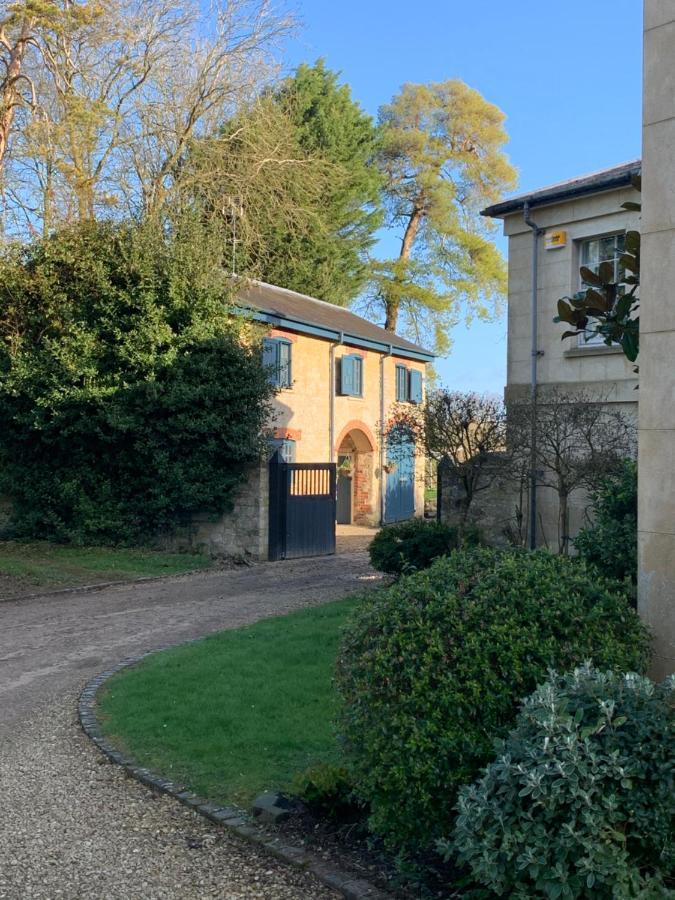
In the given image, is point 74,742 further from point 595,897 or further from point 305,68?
point 305,68

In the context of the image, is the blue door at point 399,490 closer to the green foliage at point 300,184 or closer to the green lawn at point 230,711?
the green foliage at point 300,184

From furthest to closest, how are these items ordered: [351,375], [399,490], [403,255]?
[403,255], [399,490], [351,375]

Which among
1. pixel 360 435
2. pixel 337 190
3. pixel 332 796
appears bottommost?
pixel 332 796

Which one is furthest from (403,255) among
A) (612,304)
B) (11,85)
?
(612,304)

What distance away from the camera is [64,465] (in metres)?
18.9

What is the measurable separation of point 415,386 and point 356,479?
4.43 m

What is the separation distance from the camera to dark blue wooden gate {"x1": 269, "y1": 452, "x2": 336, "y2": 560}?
1816 cm

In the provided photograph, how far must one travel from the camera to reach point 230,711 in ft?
22.3

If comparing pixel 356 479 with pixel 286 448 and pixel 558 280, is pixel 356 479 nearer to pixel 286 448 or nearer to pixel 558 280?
pixel 286 448

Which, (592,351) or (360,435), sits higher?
(592,351)

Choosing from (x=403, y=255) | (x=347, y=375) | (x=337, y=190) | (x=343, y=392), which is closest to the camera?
(x=343, y=392)

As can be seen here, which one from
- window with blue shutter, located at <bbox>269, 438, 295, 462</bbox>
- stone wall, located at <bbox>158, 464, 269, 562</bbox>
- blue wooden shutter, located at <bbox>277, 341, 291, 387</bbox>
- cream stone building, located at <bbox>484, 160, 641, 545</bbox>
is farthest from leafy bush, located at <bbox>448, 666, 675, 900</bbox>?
blue wooden shutter, located at <bbox>277, 341, 291, 387</bbox>

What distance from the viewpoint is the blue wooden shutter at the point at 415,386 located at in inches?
1173

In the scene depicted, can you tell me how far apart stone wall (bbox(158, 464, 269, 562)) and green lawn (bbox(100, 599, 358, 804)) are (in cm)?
796
